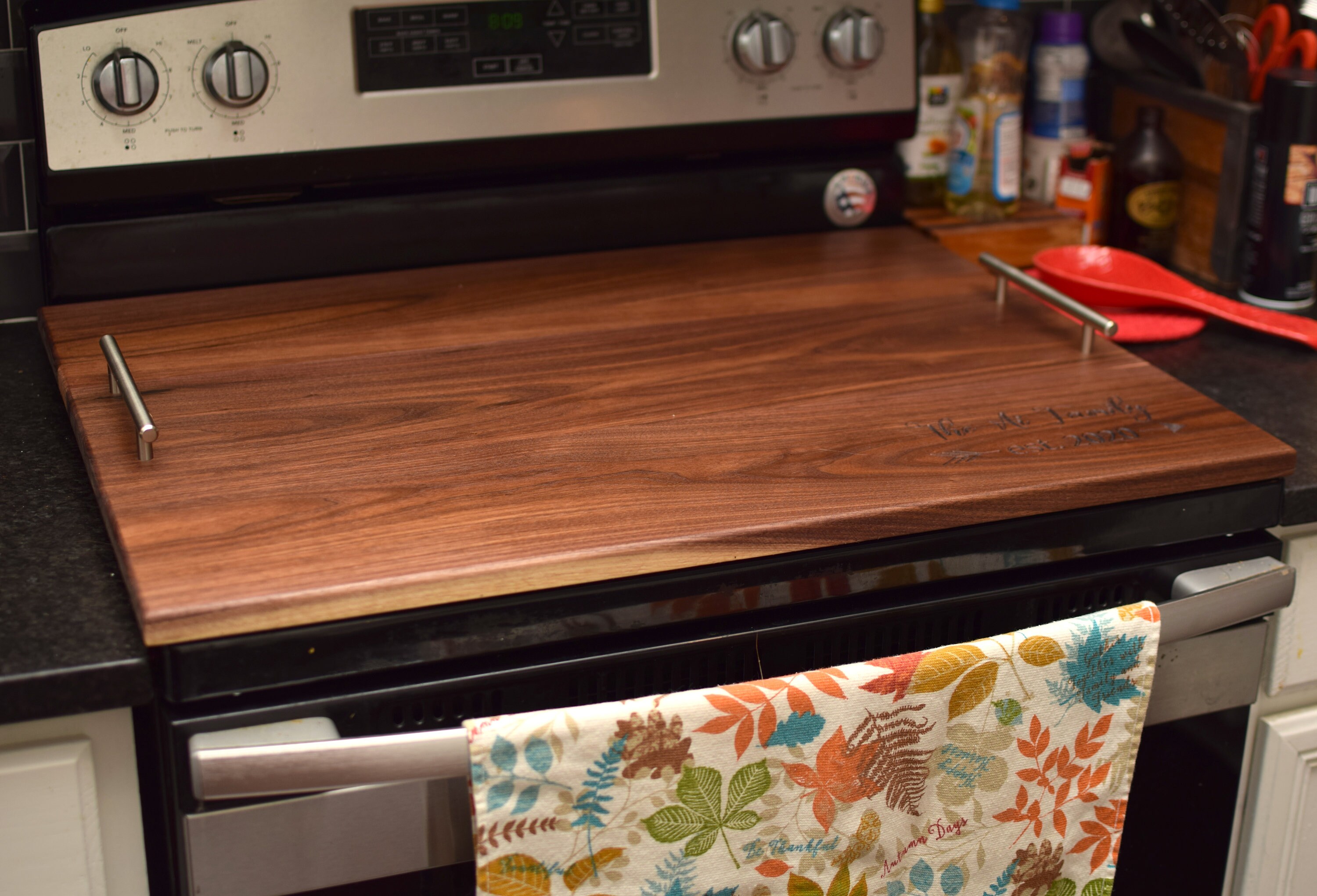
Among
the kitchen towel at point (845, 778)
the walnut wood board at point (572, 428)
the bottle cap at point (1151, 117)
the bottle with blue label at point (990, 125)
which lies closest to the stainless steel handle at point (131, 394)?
the walnut wood board at point (572, 428)

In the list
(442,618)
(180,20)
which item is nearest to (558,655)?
(442,618)

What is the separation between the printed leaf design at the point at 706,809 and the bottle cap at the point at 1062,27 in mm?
937

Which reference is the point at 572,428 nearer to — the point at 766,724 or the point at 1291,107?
the point at 766,724

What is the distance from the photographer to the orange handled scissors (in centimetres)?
114

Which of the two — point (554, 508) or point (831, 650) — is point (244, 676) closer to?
point (554, 508)

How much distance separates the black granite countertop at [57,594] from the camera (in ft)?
2.06

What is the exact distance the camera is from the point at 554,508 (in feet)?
2.39

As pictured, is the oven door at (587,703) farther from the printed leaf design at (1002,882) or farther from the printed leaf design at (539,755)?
the printed leaf design at (1002,882)

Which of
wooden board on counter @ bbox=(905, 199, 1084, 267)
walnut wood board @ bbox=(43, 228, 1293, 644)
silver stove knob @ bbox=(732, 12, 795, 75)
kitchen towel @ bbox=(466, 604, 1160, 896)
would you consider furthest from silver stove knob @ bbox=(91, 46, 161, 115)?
wooden board on counter @ bbox=(905, 199, 1084, 267)

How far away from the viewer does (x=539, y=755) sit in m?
0.66

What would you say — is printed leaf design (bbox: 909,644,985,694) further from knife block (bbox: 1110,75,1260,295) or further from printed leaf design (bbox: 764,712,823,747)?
knife block (bbox: 1110,75,1260,295)

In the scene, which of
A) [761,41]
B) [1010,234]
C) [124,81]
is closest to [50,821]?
[124,81]

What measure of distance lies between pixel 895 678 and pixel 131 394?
484 millimetres

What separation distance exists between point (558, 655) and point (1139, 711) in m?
0.35
